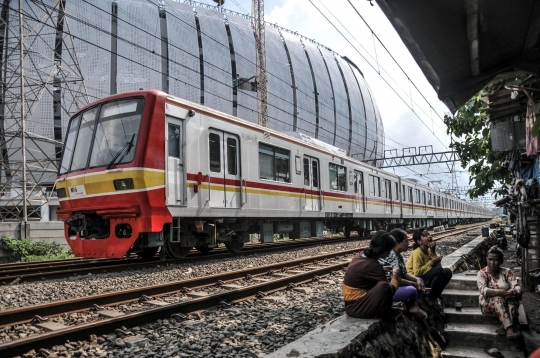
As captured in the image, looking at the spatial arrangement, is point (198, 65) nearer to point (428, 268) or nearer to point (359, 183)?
point (359, 183)

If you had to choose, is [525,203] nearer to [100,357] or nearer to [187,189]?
[187,189]

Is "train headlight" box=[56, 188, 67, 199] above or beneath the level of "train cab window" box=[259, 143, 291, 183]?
beneath

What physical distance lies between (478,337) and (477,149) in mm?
8073

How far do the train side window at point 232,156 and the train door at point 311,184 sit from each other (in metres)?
3.45

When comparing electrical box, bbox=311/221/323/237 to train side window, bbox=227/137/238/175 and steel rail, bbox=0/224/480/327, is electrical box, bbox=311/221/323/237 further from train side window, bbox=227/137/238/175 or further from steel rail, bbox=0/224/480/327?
steel rail, bbox=0/224/480/327

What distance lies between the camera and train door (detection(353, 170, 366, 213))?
16.2 meters

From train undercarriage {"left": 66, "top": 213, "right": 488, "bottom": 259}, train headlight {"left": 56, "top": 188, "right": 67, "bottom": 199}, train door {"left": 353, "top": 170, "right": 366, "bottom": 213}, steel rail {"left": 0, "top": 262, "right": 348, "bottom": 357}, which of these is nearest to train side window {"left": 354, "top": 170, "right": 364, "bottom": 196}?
train door {"left": 353, "top": 170, "right": 366, "bottom": 213}

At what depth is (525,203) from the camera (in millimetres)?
6648

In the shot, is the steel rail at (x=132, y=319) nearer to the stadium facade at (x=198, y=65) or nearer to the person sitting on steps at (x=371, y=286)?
the person sitting on steps at (x=371, y=286)

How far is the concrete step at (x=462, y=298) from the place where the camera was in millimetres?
5684

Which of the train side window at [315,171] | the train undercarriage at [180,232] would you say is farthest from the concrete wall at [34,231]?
the train side window at [315,171]

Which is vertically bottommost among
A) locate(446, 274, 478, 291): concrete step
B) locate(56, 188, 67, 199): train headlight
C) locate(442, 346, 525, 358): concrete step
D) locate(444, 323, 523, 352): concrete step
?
locate(442, 346, 525, 358): concrete step

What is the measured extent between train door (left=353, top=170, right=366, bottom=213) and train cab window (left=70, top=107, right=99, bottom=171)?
10.6 metres

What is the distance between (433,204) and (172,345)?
29780 millimetres
